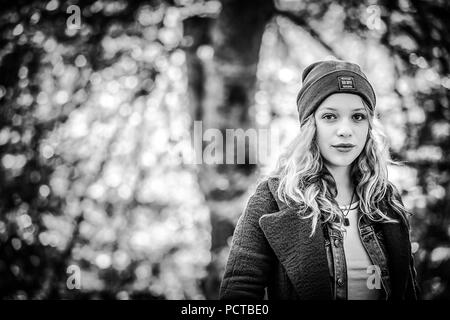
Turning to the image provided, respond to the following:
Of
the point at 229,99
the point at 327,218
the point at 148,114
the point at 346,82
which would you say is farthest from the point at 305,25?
the point at 327,218

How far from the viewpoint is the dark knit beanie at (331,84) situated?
1725mm

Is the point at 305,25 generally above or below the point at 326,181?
above

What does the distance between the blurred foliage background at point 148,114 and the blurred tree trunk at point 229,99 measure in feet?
0.04

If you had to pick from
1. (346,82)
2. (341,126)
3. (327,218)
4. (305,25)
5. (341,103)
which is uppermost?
(305,25)

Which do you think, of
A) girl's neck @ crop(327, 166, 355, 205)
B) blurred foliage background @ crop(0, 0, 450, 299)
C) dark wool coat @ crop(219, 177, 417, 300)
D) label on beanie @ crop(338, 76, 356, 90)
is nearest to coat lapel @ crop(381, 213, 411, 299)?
dark wool coat @ crop(219, 177, 417, 300)

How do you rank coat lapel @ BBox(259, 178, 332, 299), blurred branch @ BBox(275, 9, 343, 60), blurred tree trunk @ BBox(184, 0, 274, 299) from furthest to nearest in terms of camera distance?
blurred branch @ BBox(275, 9, 343, 60), blurred tree trunk @ BBox(184, 0, 274, 299), coat lapel @ BBox(259, 178, 332, 299)

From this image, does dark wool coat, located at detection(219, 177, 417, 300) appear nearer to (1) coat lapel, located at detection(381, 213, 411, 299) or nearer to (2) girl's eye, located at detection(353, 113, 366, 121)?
(1) coat lapel, located at detection(381, 213, 411, 299)

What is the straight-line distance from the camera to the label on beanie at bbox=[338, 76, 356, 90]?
172 cm

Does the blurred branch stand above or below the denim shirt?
above

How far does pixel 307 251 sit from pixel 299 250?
4 cm

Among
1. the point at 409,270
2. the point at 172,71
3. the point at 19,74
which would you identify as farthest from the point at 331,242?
the point at 19,74

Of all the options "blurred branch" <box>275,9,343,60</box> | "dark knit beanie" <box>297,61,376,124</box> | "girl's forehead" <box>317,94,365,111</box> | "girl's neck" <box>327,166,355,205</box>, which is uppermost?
Result: "blurred branch" <box>275,9,343,60</box>

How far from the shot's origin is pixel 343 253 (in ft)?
5.42

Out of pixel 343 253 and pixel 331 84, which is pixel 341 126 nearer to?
pixel 331 84
